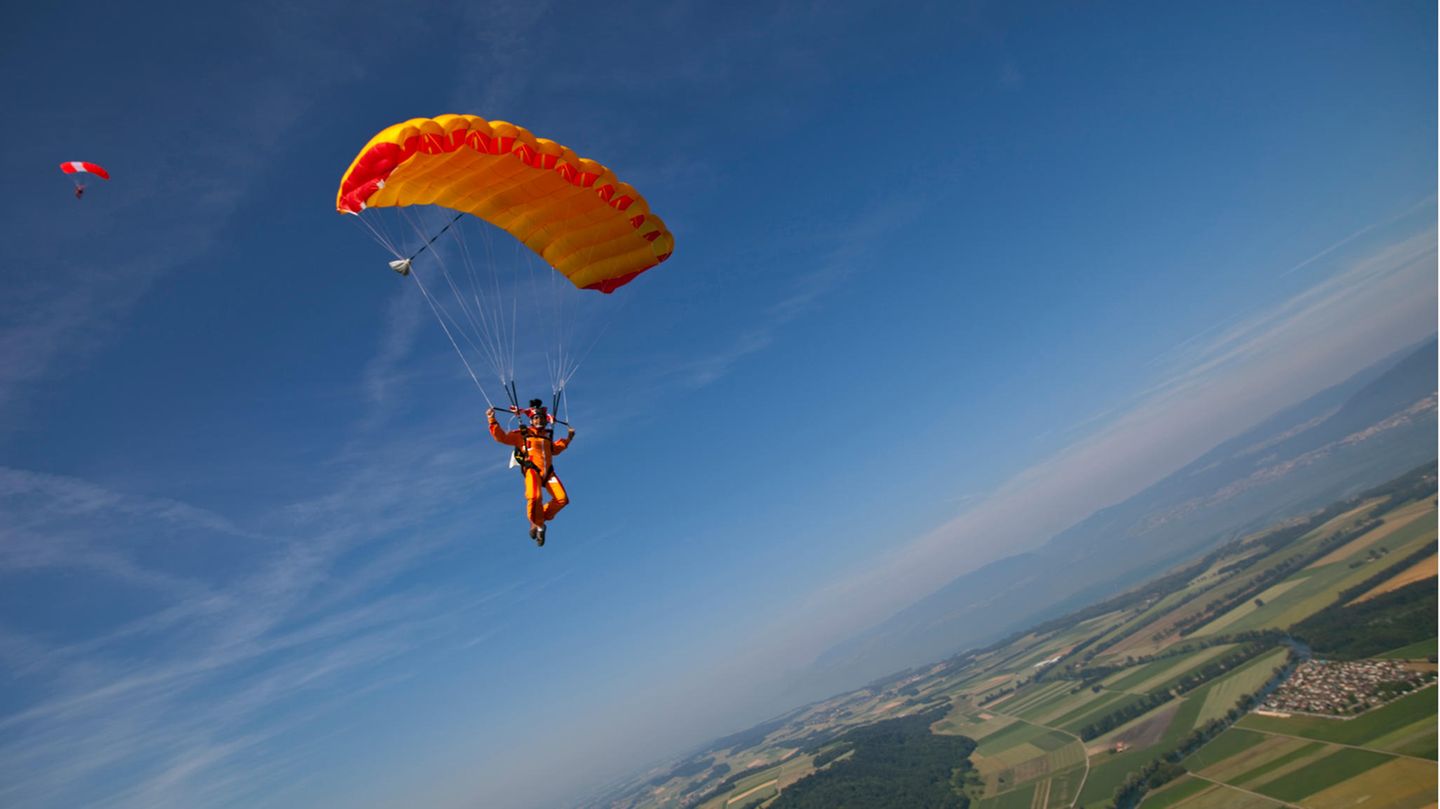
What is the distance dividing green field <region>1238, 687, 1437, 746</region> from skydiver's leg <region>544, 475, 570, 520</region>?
44337mm

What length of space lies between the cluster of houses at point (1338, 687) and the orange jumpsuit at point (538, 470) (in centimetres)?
4876

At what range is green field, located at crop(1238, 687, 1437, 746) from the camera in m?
32.6

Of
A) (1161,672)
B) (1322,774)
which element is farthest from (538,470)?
(1161,672)

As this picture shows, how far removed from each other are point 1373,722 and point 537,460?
156 ft

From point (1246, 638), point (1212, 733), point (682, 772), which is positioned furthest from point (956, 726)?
point (682, 772)

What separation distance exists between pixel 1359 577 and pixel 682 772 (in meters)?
143

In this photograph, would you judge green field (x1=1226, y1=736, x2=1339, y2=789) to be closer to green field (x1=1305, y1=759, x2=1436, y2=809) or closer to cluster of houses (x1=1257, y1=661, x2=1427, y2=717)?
cluster of houses (x1=1257, y1=661, x2=1427, y2=717)

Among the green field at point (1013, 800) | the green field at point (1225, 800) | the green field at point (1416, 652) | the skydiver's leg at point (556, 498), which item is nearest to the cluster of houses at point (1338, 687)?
the green field at point (1416, 652)

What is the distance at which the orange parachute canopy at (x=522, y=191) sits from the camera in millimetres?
9156

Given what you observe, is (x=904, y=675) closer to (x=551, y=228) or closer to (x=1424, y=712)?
(x=1424, y=712)

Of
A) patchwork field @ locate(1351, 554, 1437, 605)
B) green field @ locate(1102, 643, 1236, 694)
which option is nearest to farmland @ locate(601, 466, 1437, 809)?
green field @ locate(1102, 643, 1236, 694)

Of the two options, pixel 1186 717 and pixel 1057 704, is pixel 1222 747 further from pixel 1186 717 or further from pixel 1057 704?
pixel 1057 704

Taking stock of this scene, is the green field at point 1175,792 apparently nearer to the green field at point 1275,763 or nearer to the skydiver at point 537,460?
the green field at point 1275,763

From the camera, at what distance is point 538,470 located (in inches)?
438
